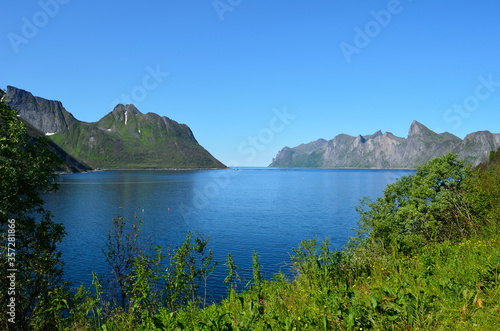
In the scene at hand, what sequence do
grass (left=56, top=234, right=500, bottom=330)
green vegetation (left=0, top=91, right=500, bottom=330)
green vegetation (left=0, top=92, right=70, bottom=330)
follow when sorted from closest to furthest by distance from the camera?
grass (left=56, top=234, right=500, bottom=330) < green vegetation (left=0, top=91, right=500, bottom=330) < green vegetation (left=0, top=92, right=70, bottom=330)

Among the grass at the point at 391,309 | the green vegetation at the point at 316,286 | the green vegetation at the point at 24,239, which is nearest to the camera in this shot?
the grass at the point at 391,309

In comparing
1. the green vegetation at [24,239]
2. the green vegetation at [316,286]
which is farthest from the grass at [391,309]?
the green vegetation at [24,239]

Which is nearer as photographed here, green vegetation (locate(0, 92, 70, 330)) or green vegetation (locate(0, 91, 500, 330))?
green vegetation (locate(0, 91, 500, 330))

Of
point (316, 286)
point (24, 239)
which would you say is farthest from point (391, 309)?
point (24, 239)

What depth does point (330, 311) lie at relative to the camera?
16.8ft

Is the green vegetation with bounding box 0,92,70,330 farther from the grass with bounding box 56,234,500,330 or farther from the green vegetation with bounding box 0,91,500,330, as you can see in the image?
the grass with bounding box 56,234,500,330

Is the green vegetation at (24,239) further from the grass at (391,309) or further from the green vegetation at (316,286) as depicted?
the grass at (391,309)

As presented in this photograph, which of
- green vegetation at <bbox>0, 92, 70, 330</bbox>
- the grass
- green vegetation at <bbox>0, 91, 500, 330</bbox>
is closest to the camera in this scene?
the grass

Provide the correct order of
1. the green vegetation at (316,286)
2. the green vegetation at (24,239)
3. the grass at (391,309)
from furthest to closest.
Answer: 1. the green vegetation at (24,239)
2. the green vegetation at (316,286)
3. the grass at (391,309)

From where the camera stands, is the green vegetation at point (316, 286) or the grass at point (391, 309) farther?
the green vegetation at point (316, 286)

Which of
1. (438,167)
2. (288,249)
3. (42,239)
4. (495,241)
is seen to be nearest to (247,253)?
(288,249)

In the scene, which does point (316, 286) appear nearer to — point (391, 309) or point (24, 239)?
point (391, 309)

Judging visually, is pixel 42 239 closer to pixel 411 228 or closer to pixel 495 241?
pixel 495 241

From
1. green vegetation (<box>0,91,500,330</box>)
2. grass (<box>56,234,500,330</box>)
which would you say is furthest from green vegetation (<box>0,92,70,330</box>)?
grass (<box>56,234,500,330</box>)
